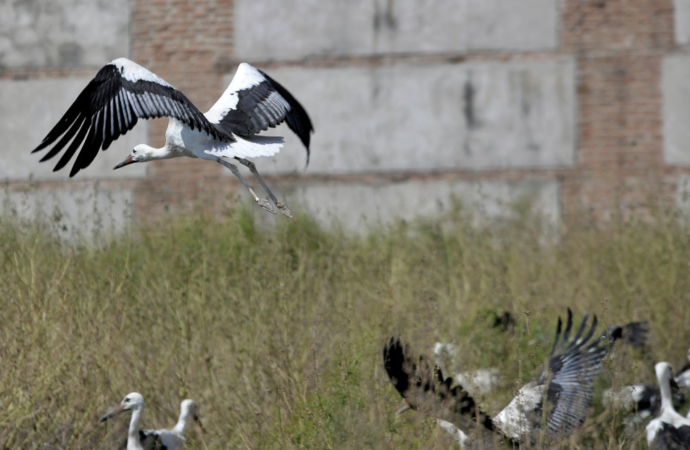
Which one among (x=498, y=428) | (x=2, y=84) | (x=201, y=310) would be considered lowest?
(x=498, y=428)

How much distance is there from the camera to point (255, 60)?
14141 mm

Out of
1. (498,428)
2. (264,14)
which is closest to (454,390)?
(498,428)

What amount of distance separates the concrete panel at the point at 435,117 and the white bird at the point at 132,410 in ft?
23.5

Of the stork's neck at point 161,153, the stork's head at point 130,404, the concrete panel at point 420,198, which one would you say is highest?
the stork's neck at point 161,153

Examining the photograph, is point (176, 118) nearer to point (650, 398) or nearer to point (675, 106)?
point (650, 398)

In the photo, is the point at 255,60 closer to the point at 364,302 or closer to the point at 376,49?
the point at 376,49

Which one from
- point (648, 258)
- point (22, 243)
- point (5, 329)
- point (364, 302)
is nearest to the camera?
point (5, 329)

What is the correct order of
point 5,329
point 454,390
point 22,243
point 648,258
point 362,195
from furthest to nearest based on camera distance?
point 362,195 < point 648,258 < point 22,243 < point 5,329 < point 454,390

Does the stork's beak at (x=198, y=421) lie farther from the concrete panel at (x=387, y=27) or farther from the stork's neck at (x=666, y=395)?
the concrete panel at (x=387, y=27)

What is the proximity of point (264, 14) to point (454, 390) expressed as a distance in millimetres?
8938

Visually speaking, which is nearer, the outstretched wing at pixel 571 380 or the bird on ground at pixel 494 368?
the outstretched wing at pixel 571 380

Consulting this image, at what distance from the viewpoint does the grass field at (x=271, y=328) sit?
6.27 meters

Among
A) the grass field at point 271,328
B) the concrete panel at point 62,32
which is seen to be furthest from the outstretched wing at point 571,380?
the concrete panel at point 62,32

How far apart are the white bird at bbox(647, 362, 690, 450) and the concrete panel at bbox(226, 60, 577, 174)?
626 cm
